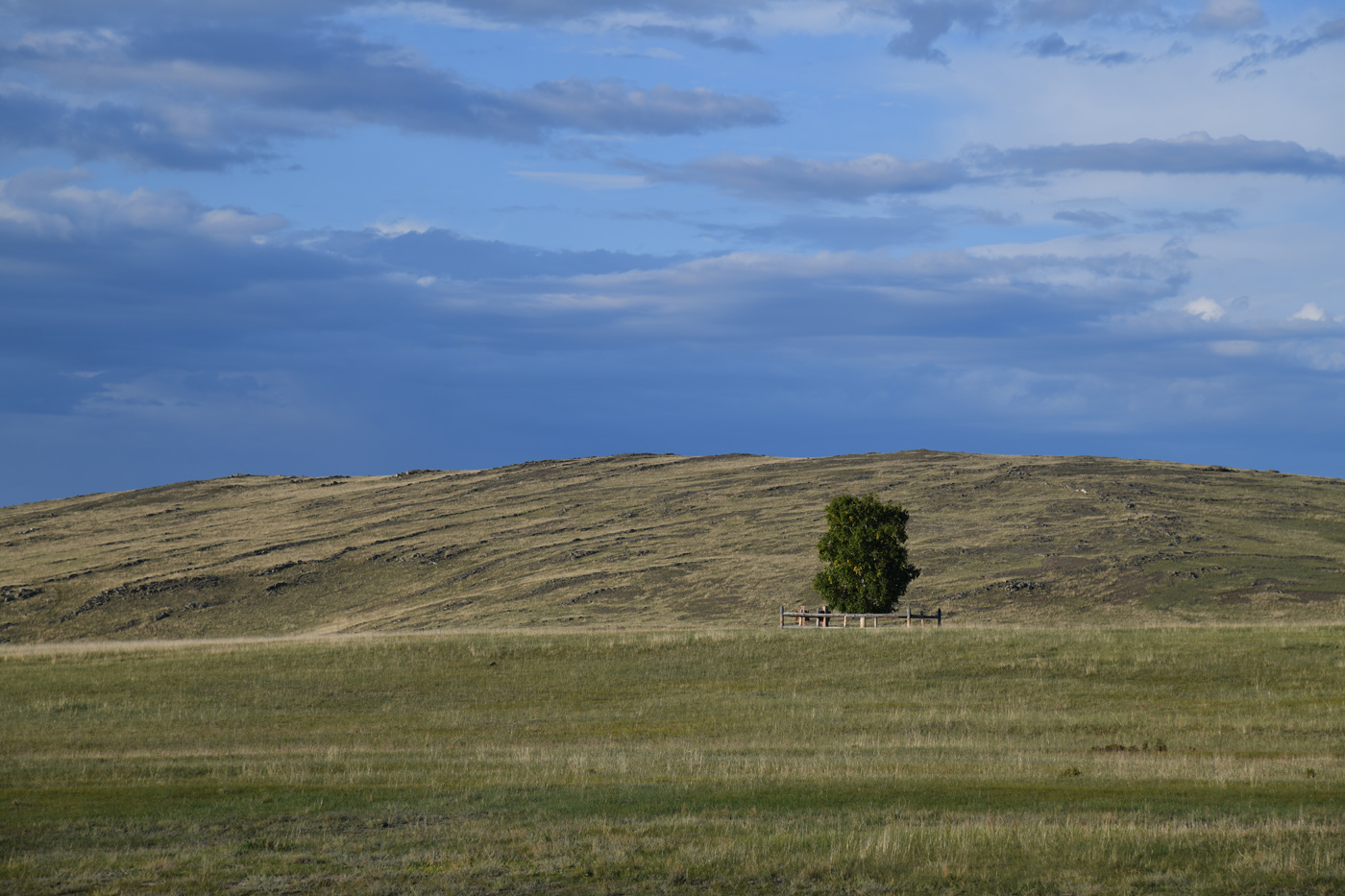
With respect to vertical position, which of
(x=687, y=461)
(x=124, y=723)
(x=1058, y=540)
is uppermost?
(x=687, y=461)

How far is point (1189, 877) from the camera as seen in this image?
1323 cm

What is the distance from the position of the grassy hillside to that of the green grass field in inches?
1099

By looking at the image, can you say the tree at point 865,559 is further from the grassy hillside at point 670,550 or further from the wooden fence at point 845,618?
the grassy hillside at point 670,550

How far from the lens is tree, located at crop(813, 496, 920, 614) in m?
59.2

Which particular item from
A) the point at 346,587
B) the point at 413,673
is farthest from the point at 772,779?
the point at 346,587

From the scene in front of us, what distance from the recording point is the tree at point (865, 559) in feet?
194

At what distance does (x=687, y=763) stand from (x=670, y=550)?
248 feet

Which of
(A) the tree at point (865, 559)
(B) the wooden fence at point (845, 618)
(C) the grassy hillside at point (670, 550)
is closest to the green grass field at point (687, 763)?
(B) the wooden fence at point (845, 618)

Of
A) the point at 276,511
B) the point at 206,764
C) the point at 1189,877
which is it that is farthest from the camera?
the point at 276,511

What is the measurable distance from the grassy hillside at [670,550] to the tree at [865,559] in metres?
14.4

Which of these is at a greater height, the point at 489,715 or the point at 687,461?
the point at 687,461

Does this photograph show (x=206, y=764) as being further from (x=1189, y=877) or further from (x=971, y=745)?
(x=1189, y=877)

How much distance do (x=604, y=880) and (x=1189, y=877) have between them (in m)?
6.55

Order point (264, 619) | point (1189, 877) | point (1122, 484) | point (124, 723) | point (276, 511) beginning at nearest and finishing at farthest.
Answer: point (1189, 877) < point (124, 723) < point (264, 619) < point (1122, 484) < point (276, 511)
